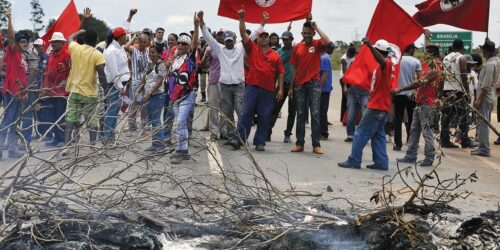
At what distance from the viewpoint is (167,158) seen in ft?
31.4

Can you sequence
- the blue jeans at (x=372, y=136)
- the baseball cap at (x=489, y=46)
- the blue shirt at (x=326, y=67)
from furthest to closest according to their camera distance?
the blue shirt at (x=326, y=67)
the baseball cap at (x=489, y=46)
the blue jeans at (x=372, y=136)

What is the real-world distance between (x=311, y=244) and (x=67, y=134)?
189 inches

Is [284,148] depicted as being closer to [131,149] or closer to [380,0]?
[380,0]

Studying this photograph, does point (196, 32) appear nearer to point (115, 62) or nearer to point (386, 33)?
point (115, 62)

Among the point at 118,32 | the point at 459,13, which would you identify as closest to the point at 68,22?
the point at 118,32

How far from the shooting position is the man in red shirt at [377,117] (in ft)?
30.2

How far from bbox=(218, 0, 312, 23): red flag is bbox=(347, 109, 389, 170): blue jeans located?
2188 millimetres

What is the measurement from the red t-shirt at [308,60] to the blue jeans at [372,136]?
135 centimetres

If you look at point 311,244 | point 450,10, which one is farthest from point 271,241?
point 450,10

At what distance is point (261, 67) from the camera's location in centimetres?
1067

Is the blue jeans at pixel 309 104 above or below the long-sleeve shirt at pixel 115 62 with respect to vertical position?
below

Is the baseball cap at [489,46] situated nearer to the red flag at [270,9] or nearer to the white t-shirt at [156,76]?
the red flag at [270,9]

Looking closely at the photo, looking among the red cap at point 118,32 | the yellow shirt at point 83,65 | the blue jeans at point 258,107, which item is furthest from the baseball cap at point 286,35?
the yellow shirt at point 83,65

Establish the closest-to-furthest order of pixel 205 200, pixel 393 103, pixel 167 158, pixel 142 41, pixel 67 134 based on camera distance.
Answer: pixel 205 200, pixel 67 134, pixel 167 158, pixel 142 41, pixel 393 103
